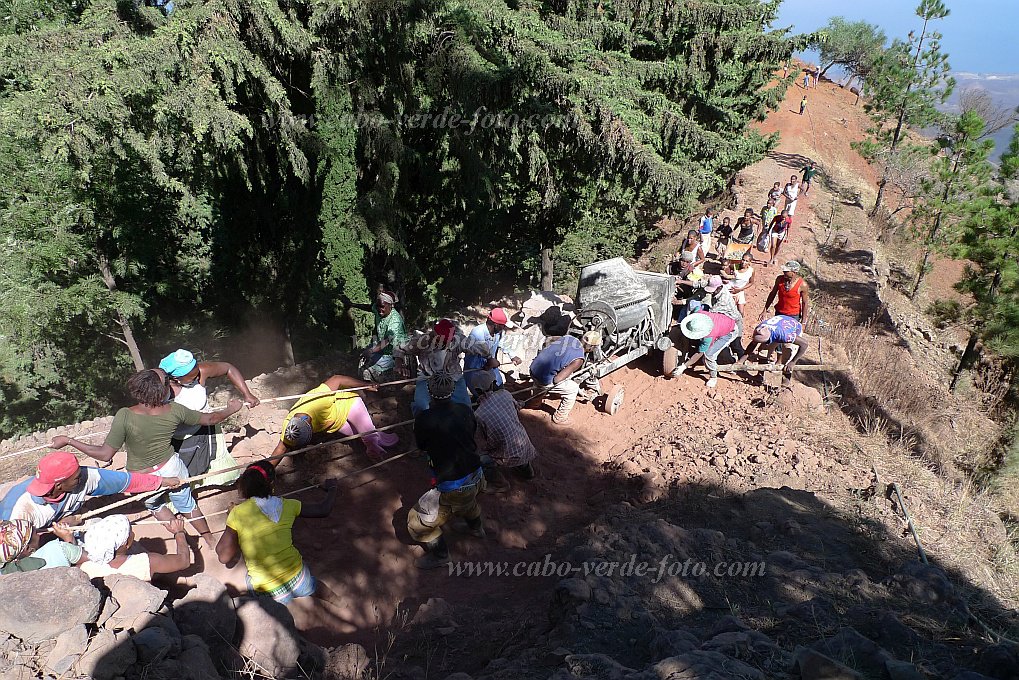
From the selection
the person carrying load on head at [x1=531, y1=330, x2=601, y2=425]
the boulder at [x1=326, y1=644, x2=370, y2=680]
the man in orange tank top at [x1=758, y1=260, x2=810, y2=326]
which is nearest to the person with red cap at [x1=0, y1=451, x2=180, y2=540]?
the boulder at [x1=326, y1=644, x2=370, y2=680]

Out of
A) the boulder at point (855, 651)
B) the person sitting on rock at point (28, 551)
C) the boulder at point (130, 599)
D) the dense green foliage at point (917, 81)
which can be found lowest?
the person sitting on rock at point (28, 551)

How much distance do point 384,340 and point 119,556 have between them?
3775 mm

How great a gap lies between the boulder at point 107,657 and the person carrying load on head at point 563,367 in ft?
17.1

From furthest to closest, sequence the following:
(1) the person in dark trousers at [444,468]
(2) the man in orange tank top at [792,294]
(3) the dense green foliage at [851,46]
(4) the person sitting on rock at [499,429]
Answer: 1. (3) the dense green foliage at [851,46]
2. (2) the man in orange tank top at [792,294]
3. (4) the person sitting on rock at [499,429]
4. (1) the person in dark trousers at [444,468]

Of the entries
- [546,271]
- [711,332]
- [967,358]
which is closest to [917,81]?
[967,358]

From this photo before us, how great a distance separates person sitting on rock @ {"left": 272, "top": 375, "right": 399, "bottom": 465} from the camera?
5605 mm

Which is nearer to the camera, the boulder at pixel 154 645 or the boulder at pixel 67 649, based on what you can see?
the boulder at pixel 67 649

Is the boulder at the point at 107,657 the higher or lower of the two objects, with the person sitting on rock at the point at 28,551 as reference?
higher

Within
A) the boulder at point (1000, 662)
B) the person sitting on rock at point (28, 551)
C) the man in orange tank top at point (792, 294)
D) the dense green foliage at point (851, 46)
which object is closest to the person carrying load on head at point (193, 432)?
the person sitting on rock at point (28, 551)

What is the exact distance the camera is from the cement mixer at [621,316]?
27.8 feet

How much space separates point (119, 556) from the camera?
4492 mm

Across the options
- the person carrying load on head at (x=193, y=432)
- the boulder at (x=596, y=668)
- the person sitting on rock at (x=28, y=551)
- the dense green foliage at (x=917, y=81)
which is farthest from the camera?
the dense green foliage at (x=917, y=81)

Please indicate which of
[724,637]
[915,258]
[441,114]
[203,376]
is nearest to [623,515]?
[724,637]

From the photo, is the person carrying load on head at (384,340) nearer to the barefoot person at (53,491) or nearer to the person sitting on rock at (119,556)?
the person sitting on rock at (119,556)
